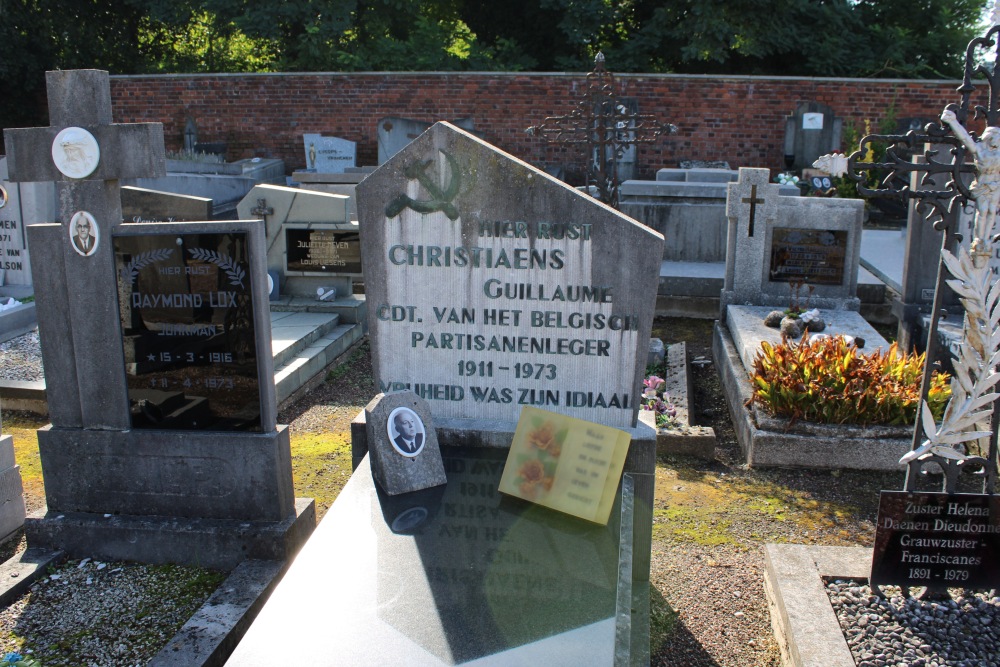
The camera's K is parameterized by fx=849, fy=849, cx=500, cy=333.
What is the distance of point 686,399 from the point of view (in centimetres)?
633

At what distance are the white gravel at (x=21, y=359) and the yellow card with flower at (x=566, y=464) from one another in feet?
15.0

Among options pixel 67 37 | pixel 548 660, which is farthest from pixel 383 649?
pixel 67 37

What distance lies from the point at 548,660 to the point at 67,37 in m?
21.1

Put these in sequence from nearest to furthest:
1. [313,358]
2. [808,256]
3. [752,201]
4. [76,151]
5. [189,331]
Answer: [76,151], [189,331], [313,358], [752,201], [808,256]

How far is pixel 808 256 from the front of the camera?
837 cm

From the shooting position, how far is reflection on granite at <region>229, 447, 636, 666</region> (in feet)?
8.59

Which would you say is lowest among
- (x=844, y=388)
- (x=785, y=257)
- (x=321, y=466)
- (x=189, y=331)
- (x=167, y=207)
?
(x=321, y=466)

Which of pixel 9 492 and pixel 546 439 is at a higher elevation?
pixel 546 439

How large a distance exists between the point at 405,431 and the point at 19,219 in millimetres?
6834

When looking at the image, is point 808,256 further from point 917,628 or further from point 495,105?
point 495,105

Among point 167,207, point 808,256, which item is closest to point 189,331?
point 167,207

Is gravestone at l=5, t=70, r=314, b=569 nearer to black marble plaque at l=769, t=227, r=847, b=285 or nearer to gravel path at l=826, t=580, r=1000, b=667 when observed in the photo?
gravel path at l=826, t=580, r=1000, b=667

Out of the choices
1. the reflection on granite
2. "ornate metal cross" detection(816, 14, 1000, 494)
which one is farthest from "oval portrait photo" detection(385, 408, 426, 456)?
"ornate metal cross" detection(816, 14, 1000, 494)

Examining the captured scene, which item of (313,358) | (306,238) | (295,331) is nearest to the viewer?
(313,358)
